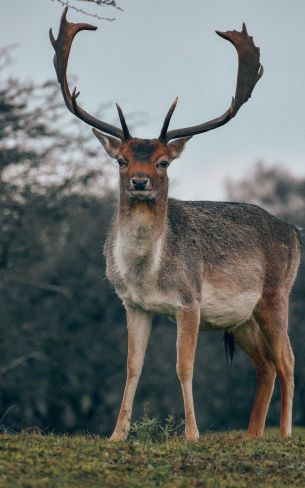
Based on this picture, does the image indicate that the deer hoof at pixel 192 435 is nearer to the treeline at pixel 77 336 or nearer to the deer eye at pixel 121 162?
the deer eye at pixel 121 162

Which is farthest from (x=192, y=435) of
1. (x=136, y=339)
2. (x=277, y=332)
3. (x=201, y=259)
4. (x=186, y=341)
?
(x=277, y=332)

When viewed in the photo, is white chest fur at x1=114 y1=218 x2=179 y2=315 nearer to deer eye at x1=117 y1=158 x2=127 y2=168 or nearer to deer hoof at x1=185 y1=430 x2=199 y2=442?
deer eye at x1=117 y1=158 x2=127 y2=168

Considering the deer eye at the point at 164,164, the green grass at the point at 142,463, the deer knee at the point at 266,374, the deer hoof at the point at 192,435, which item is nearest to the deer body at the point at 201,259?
the deer eye at the point at 164,164

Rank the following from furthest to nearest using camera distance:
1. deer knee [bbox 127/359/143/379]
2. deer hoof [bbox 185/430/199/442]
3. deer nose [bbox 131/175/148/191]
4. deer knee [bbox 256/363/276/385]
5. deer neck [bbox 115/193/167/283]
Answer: deer knee [bbox 256/363/276/385] → deer knee [bbox 127/359/143/379] → deer neck [bbox 115/193/167/283] → deer nose [bbox 131/175/148/191] → deer hoof [bbox 185/430/199/442]

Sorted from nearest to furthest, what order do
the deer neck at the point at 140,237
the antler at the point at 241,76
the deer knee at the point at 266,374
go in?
the deer neck at the point at 140,237, the antler at the point at 241,76, the deer knee at the point at 266,374

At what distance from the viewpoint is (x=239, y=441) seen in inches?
449

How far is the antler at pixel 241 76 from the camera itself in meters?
12.6

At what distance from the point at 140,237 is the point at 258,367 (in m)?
2.73

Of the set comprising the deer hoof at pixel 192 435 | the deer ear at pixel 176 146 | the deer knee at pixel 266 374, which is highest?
the deer ear at pixel 176 146

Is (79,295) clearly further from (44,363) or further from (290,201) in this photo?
(290,201)

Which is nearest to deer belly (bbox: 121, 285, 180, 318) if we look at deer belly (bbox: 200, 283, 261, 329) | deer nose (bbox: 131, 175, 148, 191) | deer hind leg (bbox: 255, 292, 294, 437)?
deer belly (bbox: 200, 283, 261, 329)

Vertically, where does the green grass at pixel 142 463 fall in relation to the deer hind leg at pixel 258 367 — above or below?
below

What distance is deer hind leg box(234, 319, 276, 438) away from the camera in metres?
13.4

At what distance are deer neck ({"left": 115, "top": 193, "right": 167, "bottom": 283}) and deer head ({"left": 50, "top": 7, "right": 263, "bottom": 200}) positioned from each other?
6.4 inches
